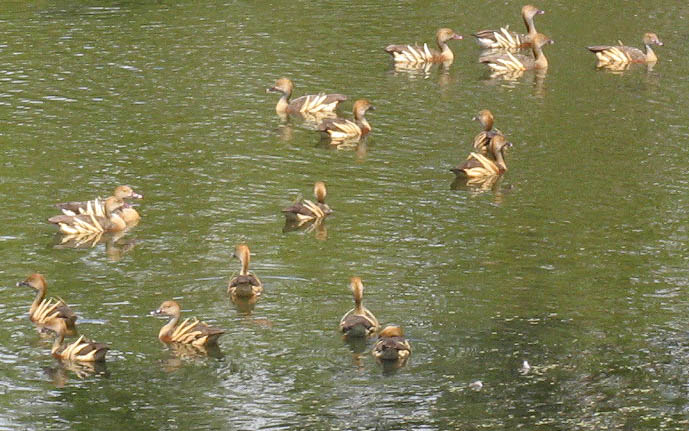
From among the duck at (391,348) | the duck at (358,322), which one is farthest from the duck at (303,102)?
the duck at (391,348)

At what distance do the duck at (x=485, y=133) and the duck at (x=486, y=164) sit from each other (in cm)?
46

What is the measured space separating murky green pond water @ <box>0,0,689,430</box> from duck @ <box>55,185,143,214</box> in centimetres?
33

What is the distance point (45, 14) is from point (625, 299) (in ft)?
53.9

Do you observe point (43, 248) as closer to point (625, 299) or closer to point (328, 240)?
point (328, 240)

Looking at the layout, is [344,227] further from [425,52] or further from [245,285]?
[425,52]

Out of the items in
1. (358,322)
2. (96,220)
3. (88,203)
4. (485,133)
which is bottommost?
(96,220)

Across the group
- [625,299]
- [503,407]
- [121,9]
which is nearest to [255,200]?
[625,299]

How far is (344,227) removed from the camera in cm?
1655

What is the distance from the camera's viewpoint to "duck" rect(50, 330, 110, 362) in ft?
41.2

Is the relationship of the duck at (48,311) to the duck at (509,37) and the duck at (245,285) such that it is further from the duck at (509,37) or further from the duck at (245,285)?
the duck at (509,37)

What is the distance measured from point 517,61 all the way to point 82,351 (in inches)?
530

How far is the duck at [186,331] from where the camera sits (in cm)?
1295

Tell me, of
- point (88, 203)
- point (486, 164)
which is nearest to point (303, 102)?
point (486, 164)

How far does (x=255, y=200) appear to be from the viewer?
17.4m
